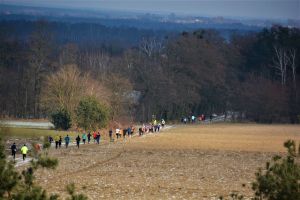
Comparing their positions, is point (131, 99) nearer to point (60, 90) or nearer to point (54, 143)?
point (60, 90)

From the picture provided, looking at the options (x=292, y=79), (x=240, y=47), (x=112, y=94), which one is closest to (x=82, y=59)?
(x=240, y=47)

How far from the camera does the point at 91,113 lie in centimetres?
5728

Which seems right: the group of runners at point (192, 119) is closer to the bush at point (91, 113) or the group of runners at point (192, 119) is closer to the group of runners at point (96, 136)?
the group of runners at point (96, 136)

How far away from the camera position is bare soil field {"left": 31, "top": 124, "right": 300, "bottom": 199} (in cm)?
3153

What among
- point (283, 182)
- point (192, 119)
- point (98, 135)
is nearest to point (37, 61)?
point (192, 119)

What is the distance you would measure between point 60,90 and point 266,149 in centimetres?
1828

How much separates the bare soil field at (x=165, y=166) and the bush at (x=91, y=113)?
375 centimetres

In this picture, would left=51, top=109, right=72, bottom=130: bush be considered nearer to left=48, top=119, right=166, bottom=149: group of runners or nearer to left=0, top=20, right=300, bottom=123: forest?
left=48, top=119, right=166, bottom=149: group of runners

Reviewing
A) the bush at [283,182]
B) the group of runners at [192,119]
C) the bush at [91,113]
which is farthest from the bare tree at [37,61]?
the bush at [283,182]

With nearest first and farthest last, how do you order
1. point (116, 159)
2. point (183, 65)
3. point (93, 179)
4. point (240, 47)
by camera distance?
point (93, 179), point (116, 159), point (183, 65), point (240, 47)

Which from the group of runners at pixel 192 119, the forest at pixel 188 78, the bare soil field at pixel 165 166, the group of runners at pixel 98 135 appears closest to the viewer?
the bare soil field at pixel 165 166

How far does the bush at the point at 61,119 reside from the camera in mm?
57875

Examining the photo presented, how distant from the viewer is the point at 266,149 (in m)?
47.1

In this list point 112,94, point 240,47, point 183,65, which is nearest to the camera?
point 112,94
